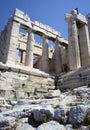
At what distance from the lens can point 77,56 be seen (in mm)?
18828

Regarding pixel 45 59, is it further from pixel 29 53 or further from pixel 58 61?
pixel 29 53

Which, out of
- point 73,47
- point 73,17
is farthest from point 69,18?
point 73,47

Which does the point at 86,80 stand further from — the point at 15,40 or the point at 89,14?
the point at 89,14

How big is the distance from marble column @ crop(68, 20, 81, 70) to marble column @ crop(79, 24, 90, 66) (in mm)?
1720

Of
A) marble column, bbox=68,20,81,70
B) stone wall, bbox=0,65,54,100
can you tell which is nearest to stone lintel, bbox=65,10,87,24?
marble column, bbox=68,20,81,70

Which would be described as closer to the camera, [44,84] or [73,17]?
[44,84]

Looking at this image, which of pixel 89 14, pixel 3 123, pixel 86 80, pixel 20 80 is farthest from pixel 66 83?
pixel 89 14

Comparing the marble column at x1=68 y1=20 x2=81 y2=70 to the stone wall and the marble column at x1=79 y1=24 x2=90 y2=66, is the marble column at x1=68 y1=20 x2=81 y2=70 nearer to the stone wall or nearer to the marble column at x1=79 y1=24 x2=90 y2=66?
the marble column at x1=79 y1=24 x2=90 y2=66

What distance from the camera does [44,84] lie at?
1499cm

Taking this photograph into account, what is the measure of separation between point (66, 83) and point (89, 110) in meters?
9.82

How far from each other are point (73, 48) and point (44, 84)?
6640mm

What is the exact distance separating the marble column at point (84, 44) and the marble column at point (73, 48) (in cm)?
172

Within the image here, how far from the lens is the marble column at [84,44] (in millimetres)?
→ 20383

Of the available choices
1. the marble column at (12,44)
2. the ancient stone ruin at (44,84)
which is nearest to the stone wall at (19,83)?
the ancient stone ruin at (44,84)
